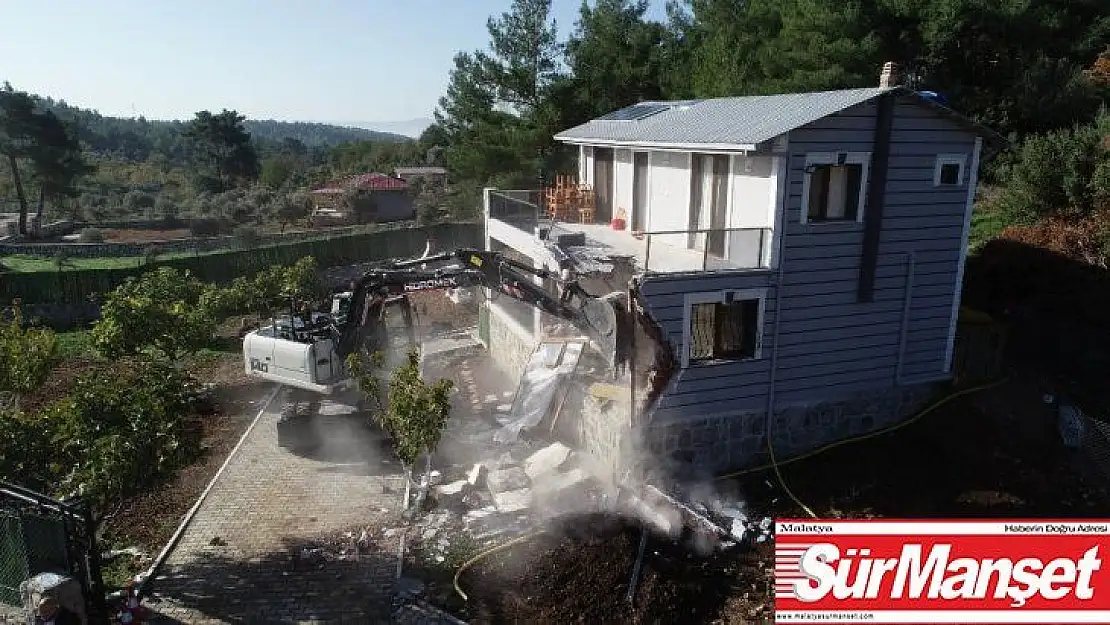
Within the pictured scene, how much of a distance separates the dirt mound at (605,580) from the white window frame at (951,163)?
8124 mm

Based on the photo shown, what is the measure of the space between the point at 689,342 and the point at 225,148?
73.2 metres

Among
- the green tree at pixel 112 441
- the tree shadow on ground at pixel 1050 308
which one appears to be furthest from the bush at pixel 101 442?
the tree shadow on ground at pixel 1050 308

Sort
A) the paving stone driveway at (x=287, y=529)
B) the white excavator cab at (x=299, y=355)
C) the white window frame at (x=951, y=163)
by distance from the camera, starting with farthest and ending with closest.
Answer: the white excavator cab at (x=299, y=355) < the white window frame at (x=951, y=163) < the paving stone driveway at (x=287, y=529)

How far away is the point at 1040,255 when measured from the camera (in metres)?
22.8

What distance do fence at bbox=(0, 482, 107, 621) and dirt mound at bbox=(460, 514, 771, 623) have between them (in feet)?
17.1

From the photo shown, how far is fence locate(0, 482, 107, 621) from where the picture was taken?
32.9 ft

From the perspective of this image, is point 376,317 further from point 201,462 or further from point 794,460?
point 794,460

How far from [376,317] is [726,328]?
7.63m

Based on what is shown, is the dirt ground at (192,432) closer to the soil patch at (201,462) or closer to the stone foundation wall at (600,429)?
the soil patch at (201,462)

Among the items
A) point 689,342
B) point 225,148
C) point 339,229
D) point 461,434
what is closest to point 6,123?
point 339,229

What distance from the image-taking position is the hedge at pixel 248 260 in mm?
32438

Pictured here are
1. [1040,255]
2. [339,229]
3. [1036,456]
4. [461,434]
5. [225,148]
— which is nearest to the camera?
[1036,456]

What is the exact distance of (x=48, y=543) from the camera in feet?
33.4

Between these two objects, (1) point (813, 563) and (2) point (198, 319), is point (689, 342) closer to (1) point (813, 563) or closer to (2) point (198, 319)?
(1) point (813, 563)
